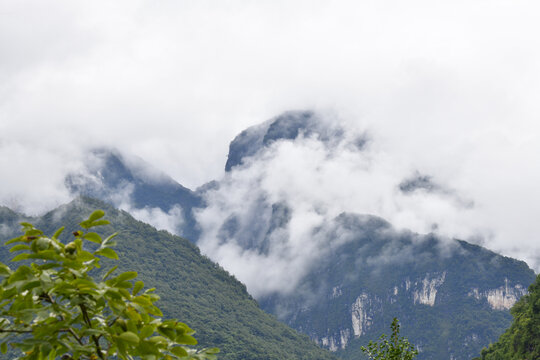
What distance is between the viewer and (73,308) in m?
2.85

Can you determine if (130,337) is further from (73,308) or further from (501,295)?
(501,295)

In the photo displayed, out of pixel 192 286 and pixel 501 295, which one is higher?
pixel 501 295

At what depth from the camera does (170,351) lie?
111 inches

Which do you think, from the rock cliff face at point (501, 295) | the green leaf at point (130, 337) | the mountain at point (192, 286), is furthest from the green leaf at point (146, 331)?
the rock cliff face at point (501, 295)

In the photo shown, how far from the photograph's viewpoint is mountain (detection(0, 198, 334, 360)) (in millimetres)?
115625

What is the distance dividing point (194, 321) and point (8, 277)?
117 meters

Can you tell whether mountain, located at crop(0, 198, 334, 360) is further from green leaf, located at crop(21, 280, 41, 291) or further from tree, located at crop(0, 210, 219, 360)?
green leaf, located at crop(21, 280, 41, 291)

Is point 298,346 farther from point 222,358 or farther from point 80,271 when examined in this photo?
point 80,271

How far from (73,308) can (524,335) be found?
6168 cm

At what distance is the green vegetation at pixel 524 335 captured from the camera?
54.5m

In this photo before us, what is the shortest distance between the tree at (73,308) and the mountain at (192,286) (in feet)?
356

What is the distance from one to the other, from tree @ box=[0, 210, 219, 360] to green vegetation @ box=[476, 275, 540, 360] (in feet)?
191

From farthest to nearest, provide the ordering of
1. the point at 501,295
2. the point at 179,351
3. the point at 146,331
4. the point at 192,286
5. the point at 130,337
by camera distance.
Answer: the point at 501,295
the point at 192,286
the point at 179,351
the point at 146,331
the point at 130,337

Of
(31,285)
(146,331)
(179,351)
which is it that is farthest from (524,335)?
(31,285)
